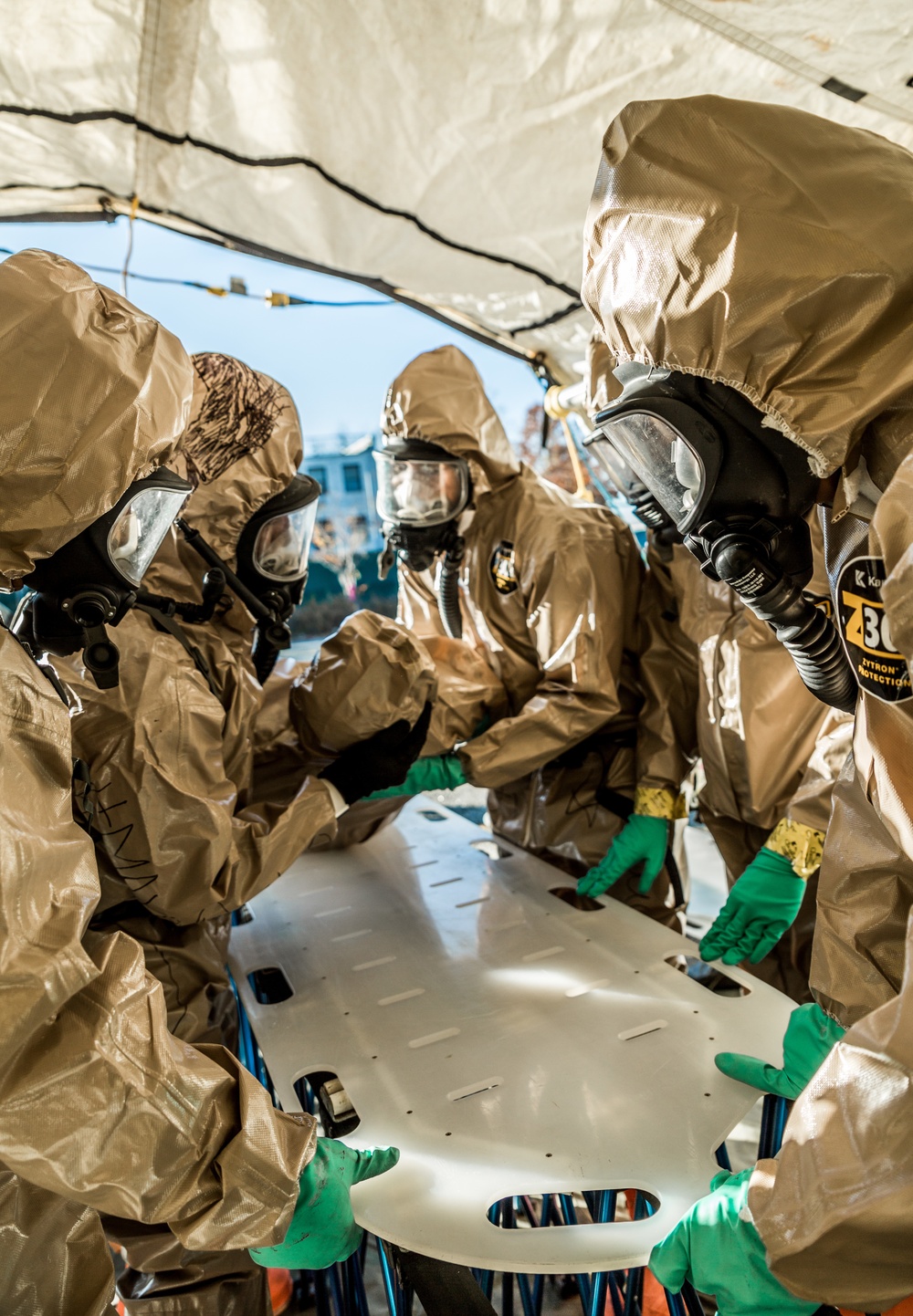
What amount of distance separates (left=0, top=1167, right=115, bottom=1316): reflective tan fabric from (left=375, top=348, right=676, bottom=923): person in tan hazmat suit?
1.29 m

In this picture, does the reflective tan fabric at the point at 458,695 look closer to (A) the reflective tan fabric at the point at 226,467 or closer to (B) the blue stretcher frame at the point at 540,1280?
(A) the reflective tan fabric at the point at 226,467

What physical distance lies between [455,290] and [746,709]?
2.25 meters

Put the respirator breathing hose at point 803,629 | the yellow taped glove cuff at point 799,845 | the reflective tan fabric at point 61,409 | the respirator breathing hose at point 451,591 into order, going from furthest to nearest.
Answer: the respirator breathing hose at point 451,591
the yellow taped glove cuff at point 799,845
the respirator breathing hose at point 803,629
the reflective tan fabric at point 61,409

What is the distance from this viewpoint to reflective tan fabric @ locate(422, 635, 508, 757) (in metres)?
2.21

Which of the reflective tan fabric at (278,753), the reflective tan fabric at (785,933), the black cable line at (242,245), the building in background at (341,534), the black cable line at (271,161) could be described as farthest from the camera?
the building in background at (341,534)

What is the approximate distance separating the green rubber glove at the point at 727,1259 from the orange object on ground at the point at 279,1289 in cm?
143

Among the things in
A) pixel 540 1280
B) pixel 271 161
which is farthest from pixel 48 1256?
pixel 271 161

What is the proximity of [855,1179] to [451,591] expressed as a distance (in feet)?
6.84

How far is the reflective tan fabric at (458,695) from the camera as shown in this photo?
2207 millimetres

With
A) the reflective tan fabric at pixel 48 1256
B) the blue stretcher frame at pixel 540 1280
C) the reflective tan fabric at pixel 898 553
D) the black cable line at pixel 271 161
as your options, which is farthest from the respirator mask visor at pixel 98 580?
the black cable line at pixel 271 161

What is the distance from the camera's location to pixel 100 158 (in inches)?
102

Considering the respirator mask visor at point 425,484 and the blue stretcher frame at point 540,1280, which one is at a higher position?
the respirator mask visor at point 425,484

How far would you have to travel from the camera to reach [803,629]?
46.2 inches

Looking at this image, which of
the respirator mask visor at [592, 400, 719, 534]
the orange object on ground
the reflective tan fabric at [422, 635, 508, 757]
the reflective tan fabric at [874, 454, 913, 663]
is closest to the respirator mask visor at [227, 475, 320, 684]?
the reflective tan fabric at [422, 635, 508, 757]
